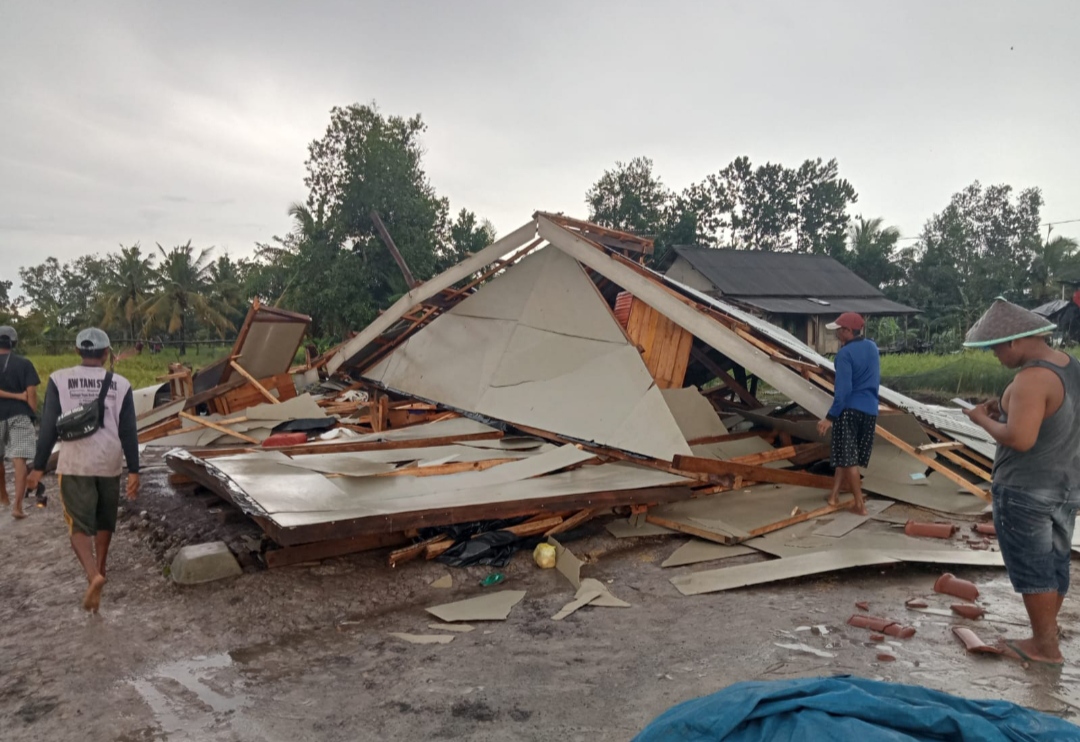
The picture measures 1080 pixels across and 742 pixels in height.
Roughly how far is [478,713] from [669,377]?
5.84m

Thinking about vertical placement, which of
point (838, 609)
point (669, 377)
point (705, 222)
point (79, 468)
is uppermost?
point (705, 222)

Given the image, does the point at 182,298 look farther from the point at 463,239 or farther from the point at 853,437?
the point at 853,437

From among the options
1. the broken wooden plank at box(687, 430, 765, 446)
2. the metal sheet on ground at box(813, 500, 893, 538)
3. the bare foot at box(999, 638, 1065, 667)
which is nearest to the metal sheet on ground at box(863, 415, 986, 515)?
the metal sheet on ground at box(813, 500, 893, 538)

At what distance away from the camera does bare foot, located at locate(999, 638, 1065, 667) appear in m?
3.43

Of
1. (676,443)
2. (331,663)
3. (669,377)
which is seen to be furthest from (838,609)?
(669,377)

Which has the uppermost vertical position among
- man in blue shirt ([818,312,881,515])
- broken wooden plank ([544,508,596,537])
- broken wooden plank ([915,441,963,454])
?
man in blue shirt ([818,312,881,515])

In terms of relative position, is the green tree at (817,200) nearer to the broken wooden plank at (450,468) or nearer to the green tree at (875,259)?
the green tree at (875,259)

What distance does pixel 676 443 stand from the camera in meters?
6.42

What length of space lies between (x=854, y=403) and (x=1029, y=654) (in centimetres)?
283

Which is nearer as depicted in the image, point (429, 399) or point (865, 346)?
point (865, 346)

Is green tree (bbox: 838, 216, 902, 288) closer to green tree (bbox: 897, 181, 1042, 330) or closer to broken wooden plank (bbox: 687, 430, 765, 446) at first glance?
green tree (bbox: 897, 181, 1042, 330)

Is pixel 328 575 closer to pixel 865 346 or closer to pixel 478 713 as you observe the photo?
pixel 478 713

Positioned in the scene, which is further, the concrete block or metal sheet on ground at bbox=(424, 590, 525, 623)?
the concrete block

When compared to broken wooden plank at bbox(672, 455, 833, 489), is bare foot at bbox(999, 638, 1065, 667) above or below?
below
